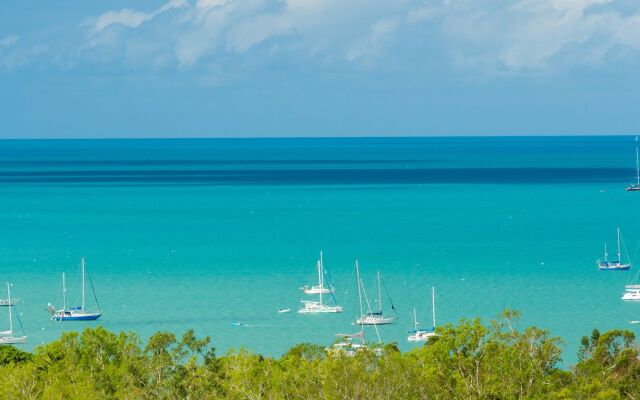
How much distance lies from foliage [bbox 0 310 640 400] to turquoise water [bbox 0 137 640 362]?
66.6 ft

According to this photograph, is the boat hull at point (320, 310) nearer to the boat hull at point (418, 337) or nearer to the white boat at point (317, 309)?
the white boat at point (317, 309)

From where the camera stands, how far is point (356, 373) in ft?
87.9

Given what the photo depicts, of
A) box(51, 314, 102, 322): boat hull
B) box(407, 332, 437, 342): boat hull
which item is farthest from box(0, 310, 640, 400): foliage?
box(51, 314, 102, 322): boat hull

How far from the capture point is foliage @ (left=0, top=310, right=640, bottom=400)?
27516 mm

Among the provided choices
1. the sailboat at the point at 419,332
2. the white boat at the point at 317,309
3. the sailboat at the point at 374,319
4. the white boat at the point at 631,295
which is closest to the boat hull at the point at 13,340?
the white boat at the point at 317,309

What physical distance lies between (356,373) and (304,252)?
61.5m

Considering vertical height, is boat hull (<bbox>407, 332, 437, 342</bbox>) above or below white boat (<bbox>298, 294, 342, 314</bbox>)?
below

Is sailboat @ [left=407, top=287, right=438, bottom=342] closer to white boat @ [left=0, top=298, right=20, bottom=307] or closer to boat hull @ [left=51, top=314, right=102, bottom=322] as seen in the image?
boat hull @ [left=51, top=314, right=102, bottom=322]

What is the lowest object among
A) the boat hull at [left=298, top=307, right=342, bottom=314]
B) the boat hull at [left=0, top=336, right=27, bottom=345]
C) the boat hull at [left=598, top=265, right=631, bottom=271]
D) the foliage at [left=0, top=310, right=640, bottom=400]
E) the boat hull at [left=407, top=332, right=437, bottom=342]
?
the foliage at [left=0, top=310, right=640, bottom=400]

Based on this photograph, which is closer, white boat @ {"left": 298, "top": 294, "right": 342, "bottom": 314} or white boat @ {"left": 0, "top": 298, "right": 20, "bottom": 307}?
white boat @ {"left": 298, "top": 294, "right": 342, "bottom": 314}

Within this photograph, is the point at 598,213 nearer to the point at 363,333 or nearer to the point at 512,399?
the point at 363,333

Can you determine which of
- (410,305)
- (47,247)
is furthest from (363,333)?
(47,247)

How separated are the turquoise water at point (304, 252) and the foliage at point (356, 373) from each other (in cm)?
2031

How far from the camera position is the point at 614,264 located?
259 ft
